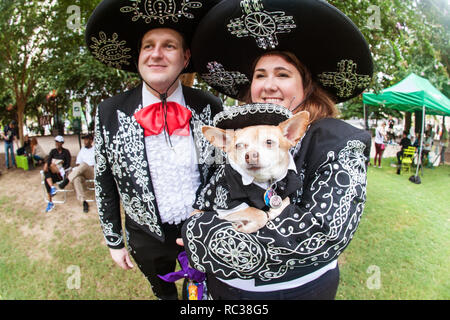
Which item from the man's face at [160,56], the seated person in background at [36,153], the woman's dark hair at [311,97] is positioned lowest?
the seated person in background at [36,153]

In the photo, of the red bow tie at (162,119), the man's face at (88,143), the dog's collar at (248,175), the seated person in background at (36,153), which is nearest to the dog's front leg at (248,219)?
the dog's collar at (248,175)

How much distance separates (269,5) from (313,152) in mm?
760

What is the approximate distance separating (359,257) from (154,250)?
3.82 m

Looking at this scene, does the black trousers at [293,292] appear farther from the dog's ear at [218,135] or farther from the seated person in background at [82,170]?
the seated person in background at [82,170]

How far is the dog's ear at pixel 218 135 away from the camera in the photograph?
127 cm

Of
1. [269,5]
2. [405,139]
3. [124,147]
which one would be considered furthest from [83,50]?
[405,139]

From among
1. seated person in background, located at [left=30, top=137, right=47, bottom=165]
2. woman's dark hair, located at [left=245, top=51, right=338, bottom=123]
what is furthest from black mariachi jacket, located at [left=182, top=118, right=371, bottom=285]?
seated person in background, located at [left=30, top=137, right=47, bottom=165]

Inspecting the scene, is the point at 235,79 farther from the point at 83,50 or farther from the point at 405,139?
the point at 405,139

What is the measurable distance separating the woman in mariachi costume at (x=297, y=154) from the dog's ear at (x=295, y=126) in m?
0.14

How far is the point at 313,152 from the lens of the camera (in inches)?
51.8

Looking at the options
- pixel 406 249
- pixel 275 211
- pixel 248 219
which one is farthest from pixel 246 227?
pixel 406 249

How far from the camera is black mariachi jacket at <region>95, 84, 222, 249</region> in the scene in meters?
1.79

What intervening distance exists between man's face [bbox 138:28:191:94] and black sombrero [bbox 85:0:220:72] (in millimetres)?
65

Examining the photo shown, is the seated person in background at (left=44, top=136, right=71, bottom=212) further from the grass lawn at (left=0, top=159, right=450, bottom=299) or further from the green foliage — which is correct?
the green foliage
